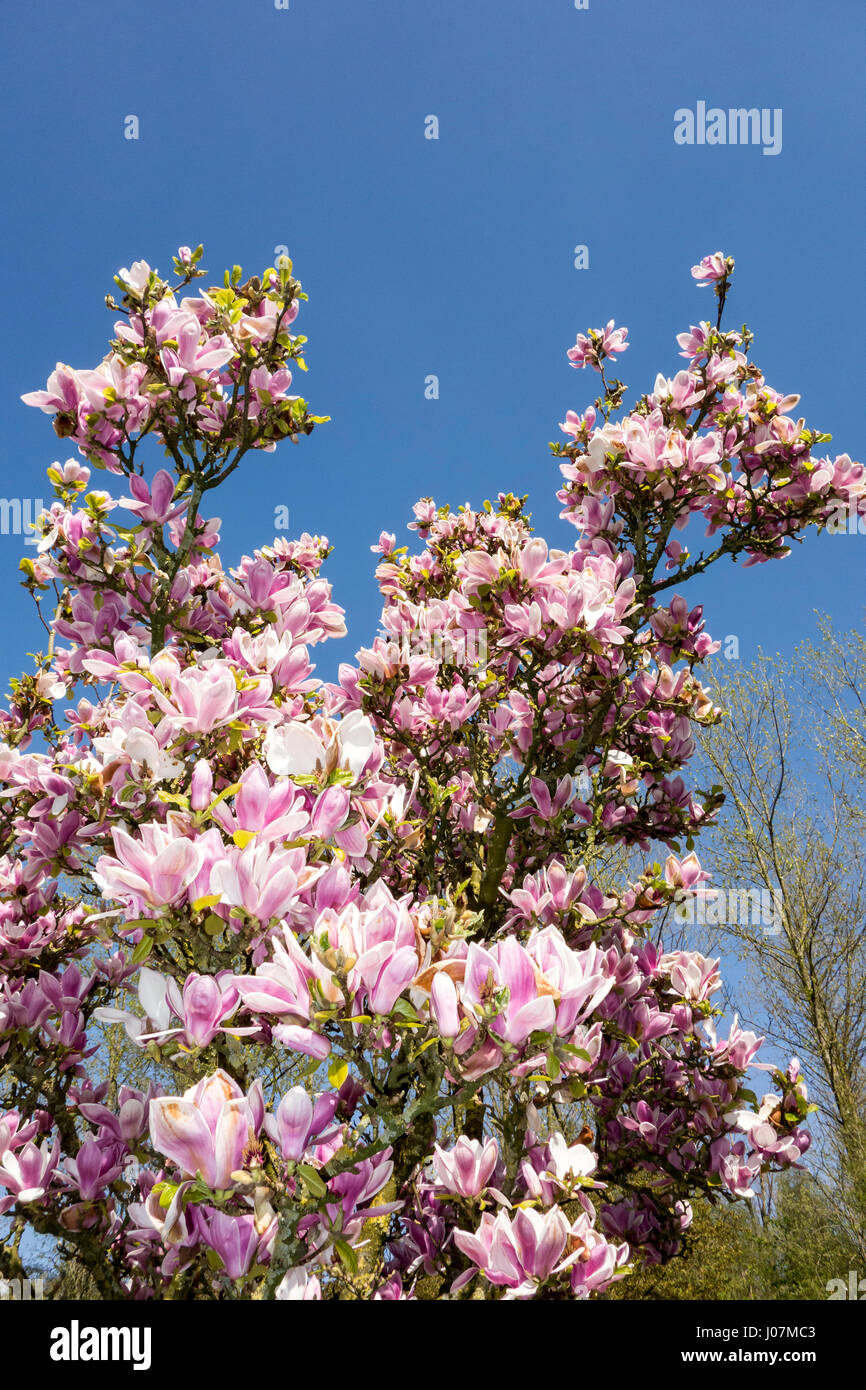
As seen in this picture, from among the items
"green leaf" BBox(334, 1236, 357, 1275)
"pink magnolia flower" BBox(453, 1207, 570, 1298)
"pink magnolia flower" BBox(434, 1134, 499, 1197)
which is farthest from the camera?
"pink magnolia flower" BBox(434, 1134, 499, 1197)

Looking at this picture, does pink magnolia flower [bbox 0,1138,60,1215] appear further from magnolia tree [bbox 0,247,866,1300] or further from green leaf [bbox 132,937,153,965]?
green leaf [bbox 132,937,153,965]

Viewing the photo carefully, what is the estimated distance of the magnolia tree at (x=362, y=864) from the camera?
1496mm

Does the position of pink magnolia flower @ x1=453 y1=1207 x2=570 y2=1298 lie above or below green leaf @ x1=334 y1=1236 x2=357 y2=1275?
below

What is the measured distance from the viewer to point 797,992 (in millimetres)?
14891

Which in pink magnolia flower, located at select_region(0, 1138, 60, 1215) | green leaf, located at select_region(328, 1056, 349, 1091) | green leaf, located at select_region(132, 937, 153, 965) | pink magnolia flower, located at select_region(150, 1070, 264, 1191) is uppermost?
green leaf, located at select_region(132, 937, 153, 965)

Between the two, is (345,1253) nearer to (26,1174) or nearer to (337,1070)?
(337,1070)

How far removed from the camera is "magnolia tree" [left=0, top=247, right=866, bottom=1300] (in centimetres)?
150

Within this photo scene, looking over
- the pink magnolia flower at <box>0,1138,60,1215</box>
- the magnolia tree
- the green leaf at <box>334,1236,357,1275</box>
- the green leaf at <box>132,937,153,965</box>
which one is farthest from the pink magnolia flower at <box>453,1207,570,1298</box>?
the pink magnolia flower at <box>0,1138,60,1215</box>

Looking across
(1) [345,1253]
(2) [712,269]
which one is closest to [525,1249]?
(1) [345,1253]

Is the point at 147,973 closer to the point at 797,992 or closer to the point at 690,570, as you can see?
the point at 690,570

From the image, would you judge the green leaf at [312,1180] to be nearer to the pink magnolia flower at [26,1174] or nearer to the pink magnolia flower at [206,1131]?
the pink magnolia flower at [206,1131]

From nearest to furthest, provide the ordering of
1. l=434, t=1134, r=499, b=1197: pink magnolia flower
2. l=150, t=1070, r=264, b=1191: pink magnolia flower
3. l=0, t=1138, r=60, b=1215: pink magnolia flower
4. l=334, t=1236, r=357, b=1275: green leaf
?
1. l=150, t=1070, r=264, b=1191: pink magnolia flower
2. l=334, t=1236, r=357, b=1275: green leaf
3. l=434, t=1134, r=499, b=1197: pink magnolia flower
4. l=0, t=1138, r=60, b=1215: pink magnolia flower
